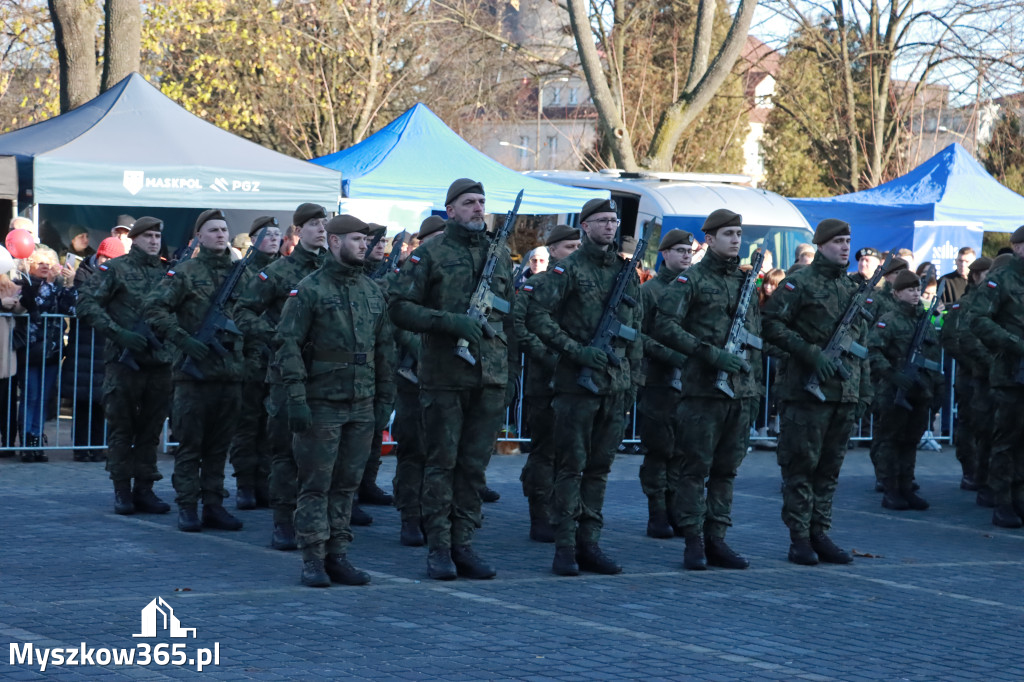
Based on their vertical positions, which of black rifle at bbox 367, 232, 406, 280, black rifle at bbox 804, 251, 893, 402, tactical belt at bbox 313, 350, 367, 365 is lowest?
tactical belt at bbox 313, 350, 367, 365

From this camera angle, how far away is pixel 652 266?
24.5 meters

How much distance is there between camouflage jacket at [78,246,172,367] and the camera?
1035 cm

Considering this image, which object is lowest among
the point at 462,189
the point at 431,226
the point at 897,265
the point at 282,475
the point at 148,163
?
the point at 282,475

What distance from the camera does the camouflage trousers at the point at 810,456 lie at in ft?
30.4

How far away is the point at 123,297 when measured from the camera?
1052 centimetres

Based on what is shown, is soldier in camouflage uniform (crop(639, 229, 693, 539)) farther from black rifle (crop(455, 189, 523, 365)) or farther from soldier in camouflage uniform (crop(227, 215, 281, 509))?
soldier in camouflage uniform (crop(227, 215, 281, 509))

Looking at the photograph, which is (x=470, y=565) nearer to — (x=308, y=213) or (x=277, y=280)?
(x=277, y=280)

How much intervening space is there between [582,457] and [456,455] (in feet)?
2.48

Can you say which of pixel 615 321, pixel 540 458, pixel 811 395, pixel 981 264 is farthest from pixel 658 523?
pixel 981 264

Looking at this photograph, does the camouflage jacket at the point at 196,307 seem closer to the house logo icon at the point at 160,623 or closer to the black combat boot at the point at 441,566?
the black combat boot at the point at 441,566

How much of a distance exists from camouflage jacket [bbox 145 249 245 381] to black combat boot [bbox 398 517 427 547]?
4.93ft

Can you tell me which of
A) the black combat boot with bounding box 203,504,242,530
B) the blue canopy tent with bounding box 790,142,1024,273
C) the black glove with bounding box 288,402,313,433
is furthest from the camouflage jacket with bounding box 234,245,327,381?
the blue canopy tent with bounding box 790,142,1024,273

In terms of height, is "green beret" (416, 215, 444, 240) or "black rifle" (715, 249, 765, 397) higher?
"green beret" (416, 215, 444, 240)

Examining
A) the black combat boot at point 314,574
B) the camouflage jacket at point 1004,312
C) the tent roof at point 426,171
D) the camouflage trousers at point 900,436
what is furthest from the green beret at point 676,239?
the tent roof at point 426,171
